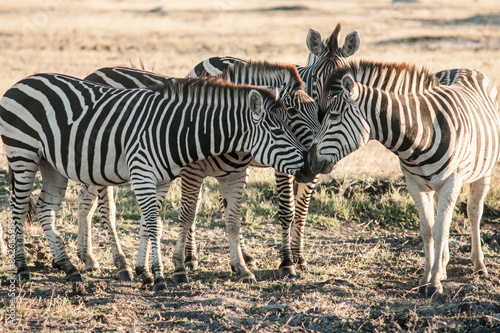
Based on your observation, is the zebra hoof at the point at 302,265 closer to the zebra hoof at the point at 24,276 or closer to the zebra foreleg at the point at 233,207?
the zebra foreleg at the point at 233,207

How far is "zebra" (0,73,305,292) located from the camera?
5.75 m

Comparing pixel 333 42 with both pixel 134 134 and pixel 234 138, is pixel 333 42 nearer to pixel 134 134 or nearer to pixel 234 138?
pixel 234 138

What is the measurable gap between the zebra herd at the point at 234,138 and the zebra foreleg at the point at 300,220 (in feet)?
1.03

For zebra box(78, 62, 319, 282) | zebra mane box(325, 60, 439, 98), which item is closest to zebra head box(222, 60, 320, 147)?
zebra box(78, 62, 319, 282)

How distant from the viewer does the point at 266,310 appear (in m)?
5.06

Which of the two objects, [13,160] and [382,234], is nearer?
[13,160]

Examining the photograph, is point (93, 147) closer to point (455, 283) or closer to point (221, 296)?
point (221, 296)

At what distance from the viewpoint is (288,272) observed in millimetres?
6520

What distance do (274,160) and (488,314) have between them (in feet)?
7.95

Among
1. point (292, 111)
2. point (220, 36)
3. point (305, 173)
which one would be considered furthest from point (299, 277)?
point (220, 36)

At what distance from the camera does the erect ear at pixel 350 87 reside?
529cm

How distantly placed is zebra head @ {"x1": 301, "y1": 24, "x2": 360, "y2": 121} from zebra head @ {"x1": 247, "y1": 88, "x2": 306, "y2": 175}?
49.5 inches

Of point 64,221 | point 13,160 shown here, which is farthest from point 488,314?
point 64,221

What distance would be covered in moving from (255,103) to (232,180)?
3.73 feet
